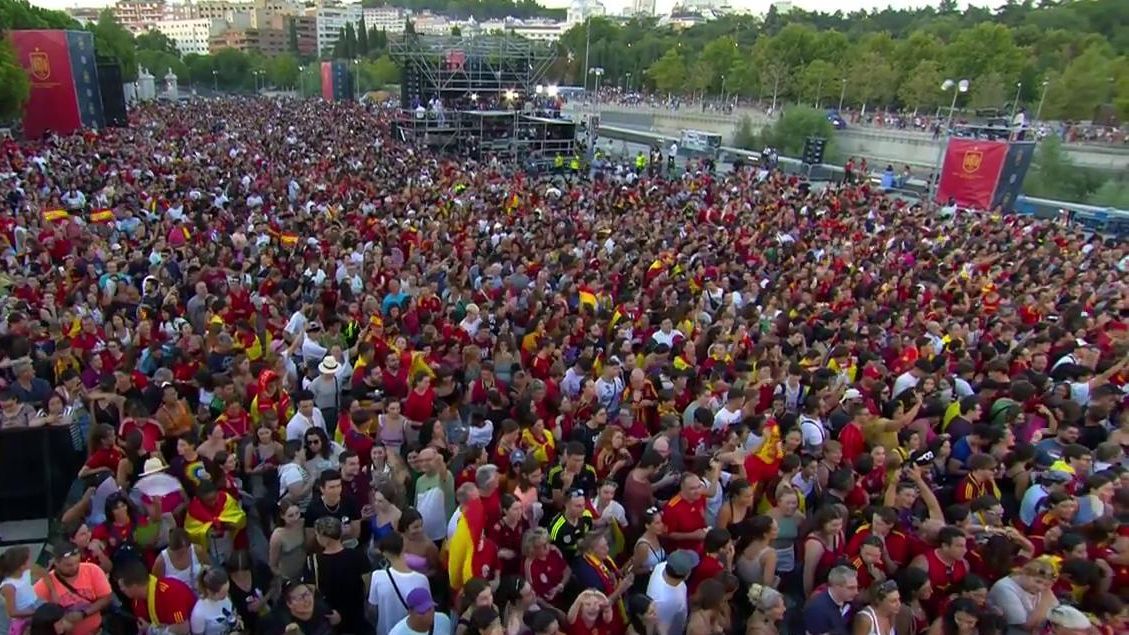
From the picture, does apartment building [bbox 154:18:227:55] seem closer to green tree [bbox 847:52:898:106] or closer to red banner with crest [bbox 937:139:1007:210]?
green tree [bbox 847:52:898:106]

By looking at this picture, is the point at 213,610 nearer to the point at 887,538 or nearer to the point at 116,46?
the point at 887,538

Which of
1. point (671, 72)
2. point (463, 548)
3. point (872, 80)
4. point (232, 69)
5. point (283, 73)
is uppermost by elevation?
point (872, 80)

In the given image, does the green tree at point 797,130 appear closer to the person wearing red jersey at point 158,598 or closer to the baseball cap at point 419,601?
the baseball cap at point 419,601

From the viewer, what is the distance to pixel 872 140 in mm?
40469

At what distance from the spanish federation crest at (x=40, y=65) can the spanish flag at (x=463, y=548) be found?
3311cm

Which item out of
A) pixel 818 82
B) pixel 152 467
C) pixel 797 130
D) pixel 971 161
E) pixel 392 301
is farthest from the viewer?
pixel 818 82

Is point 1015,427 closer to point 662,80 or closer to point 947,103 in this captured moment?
point 947,103

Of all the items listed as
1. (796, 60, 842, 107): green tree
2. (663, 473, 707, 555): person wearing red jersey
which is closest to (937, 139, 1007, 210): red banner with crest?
(663, 473, 707, 555): person wearing red jersey

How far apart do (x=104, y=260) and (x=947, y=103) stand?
2235 inches

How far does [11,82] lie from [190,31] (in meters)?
178

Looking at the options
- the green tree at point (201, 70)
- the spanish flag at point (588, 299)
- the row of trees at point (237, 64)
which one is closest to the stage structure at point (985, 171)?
the spanish flag at point (588, 299)

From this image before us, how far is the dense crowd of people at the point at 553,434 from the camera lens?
12.2 ft

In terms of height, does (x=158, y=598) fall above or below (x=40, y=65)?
below

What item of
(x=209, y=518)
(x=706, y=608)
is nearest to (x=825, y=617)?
(x=706, y=608)
